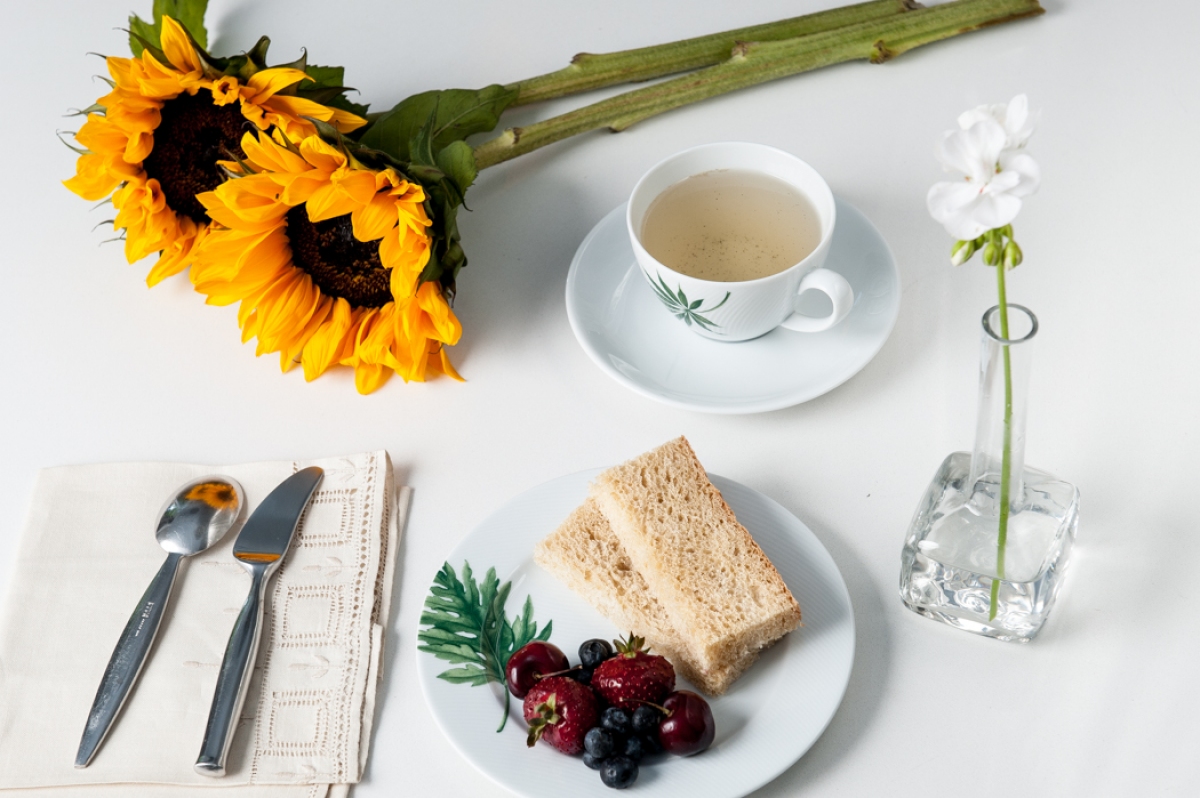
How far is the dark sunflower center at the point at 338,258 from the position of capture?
1176mm

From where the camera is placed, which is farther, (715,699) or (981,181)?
(715,699)

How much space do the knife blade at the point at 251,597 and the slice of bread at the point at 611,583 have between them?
29cm

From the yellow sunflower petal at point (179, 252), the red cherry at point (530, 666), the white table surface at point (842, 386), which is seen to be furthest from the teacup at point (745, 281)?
the yellow sunflower petal at point (179, 252)

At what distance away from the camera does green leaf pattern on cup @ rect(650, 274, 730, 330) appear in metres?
1.17

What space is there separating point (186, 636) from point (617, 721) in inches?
18.7

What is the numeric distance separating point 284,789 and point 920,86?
4.20 feet

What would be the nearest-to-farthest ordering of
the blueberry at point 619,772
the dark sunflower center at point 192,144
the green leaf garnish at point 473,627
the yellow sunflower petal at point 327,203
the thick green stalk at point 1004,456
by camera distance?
the thick green stalk at point 1004,456 < the blueberry at point 619,772 < the green leaf garnish at point 473,627 < the yellow sunflower petal at point 327,203 < the dark sunflower center at point 192,144

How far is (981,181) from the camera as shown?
26.4 inches

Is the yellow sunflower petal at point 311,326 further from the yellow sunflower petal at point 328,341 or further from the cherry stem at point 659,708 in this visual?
the cherry stem at point 659,708

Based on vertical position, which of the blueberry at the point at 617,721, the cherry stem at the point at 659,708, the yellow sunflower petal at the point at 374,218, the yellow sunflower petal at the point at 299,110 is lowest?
the blueberry at the point at 617,721

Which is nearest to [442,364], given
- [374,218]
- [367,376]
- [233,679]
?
[367,376]

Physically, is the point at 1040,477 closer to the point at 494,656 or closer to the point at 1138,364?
the point at 1138,364

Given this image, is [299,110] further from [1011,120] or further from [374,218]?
[1011,120]

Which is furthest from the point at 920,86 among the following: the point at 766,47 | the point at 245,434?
the point at 245,434
